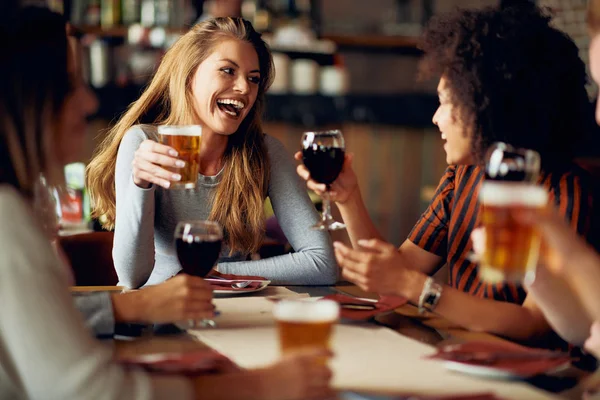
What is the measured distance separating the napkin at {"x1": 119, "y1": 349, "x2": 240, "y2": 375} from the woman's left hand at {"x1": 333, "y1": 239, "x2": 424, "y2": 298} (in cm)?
35

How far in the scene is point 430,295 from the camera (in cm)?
157

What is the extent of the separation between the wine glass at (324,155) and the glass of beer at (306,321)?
2.61 ft

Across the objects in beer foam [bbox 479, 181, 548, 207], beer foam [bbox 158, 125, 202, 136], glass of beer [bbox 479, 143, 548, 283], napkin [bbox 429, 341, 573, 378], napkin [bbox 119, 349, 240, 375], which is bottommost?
napkin [bbox 429, 341, 573, 378]

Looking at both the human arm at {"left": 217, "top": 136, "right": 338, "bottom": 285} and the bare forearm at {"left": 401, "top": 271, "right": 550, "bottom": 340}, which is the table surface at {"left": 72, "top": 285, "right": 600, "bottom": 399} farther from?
the human arm at {"left": 217, "top": 136, "right": 338, "bottom": 285}

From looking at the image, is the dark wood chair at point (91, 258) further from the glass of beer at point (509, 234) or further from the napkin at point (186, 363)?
the glass of beer at point (509, 234)

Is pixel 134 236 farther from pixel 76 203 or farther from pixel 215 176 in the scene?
pixel 76 203

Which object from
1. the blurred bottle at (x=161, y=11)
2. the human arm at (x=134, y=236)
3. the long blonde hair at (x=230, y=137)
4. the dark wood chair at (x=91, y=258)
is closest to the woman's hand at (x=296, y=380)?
the human arm at (x=134, y=236)

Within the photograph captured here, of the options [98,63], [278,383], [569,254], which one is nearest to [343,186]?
[569,254]

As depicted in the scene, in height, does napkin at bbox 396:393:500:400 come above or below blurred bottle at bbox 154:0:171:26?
below

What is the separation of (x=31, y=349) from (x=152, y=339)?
1.51 feet

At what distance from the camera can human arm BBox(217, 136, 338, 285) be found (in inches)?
81.8

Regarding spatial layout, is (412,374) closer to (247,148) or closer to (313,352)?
(313,352)

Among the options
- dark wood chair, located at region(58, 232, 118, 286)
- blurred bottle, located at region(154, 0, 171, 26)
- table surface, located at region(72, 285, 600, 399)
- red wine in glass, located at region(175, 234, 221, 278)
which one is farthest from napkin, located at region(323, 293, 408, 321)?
blurred bottle, located at region(154, 0, 171, 26)

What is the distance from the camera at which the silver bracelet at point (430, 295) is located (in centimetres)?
156
